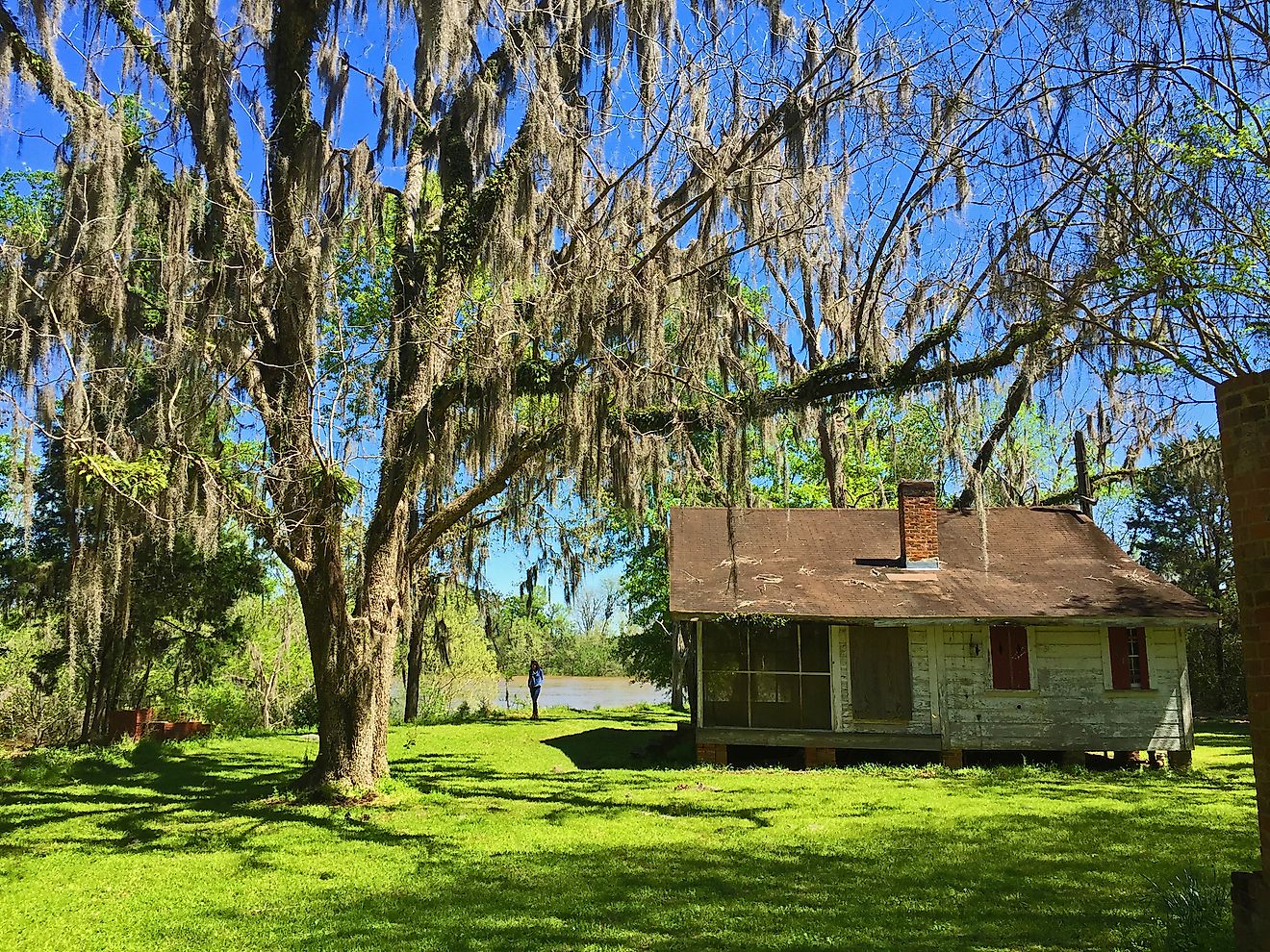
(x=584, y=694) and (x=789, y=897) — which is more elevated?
(x=789, y=897)

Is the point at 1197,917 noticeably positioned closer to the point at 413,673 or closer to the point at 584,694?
the point at 413,673

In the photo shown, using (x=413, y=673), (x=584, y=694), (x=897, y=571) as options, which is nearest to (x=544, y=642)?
(x=584, y=694)

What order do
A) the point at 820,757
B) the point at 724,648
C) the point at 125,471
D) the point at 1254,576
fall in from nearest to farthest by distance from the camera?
→ the point at 1254,576, the point at 125,471, the point at 820,757, the point at 724,648

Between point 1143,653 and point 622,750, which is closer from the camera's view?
point 1143,653

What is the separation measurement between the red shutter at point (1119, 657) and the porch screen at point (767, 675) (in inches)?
165

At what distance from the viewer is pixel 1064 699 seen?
13477 mm

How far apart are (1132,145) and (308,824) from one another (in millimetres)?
10085

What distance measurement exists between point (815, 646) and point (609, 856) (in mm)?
7184

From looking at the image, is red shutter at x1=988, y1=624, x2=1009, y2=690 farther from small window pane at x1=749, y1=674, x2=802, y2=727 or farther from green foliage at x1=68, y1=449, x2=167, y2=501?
green foliage at x1=68, y1=449, x2=167, y2=501

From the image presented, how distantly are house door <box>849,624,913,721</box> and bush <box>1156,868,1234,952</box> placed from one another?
25.8 ft

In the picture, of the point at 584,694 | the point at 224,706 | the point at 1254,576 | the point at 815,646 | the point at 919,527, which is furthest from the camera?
the point at 584,694

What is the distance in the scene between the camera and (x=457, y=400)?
968 cm

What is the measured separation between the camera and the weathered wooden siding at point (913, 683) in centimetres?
1362

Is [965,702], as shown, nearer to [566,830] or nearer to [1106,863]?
[1106,863]
